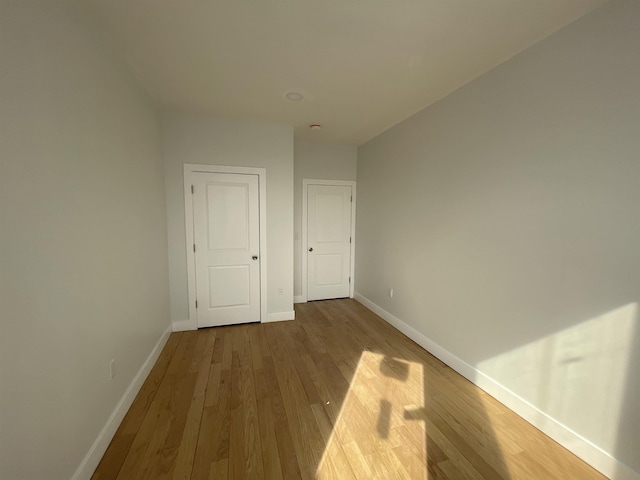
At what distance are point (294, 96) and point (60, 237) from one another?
2036 mm

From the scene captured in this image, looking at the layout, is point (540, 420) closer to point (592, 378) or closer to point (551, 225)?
point (592, 378)

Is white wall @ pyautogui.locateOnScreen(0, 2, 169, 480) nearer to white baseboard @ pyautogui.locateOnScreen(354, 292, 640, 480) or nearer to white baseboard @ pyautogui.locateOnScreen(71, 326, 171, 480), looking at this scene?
white baseboard @ pyautogui.locateOnScreen(71, 326, 171, 480)

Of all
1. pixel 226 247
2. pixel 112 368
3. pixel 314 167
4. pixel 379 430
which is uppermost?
pixel 314 167

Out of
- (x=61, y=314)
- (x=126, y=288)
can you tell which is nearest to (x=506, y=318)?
(x=61, y=314)

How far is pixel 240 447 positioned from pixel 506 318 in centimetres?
199

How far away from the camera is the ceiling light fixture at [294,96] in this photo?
7.59 feet

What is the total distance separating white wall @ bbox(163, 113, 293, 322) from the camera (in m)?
2.80

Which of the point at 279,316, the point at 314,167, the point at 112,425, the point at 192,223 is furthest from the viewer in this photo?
the point at 314,167

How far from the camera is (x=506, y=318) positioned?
1.85 metres

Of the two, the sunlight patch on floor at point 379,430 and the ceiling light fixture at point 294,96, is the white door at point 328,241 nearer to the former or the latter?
the ceiling light fixture at point 294,96

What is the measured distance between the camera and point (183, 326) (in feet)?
9.76

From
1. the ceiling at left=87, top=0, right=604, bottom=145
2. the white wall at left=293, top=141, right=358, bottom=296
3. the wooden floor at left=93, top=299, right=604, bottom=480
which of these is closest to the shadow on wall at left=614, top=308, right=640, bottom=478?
the wooden floor at left=93, top=299, right=604, bottom=480

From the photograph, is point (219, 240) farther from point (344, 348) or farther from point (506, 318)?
point (506, 318)

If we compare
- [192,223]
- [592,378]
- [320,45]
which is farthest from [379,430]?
[192,223]
